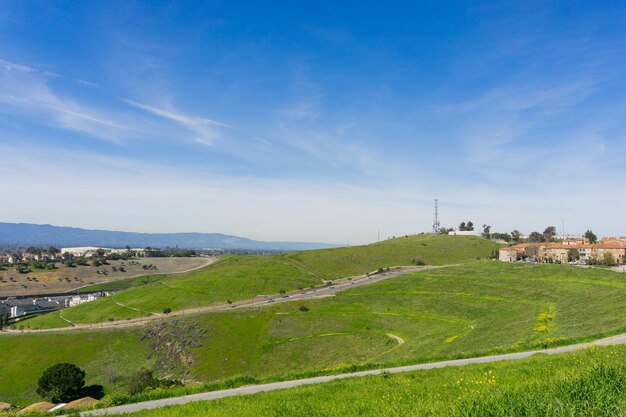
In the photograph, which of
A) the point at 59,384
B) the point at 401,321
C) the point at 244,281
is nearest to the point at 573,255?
the point at 401,321

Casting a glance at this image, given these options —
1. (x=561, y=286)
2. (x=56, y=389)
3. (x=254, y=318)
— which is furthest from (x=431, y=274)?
(x=56, y=389)

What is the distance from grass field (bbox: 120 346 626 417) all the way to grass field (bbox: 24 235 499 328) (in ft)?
388

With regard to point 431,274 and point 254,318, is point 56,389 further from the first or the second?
point 431,274

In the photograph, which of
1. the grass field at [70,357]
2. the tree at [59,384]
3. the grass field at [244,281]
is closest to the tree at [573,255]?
the grass field at [244,281]

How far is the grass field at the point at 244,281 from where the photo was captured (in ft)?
432

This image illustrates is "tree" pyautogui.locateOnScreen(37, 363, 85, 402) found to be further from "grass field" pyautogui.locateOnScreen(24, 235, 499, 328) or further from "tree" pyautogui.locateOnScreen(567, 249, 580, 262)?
"tree" pyautogui.locateOnScreen(567, 249, 580, 262)

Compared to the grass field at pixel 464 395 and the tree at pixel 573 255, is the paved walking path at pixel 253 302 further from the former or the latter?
the grass field at pixel 464 395

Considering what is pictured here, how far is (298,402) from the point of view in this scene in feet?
52.9

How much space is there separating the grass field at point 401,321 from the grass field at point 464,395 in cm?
2751

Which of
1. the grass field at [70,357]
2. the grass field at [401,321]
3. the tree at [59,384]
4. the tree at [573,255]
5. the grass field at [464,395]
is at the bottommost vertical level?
the grass field at [70,357]

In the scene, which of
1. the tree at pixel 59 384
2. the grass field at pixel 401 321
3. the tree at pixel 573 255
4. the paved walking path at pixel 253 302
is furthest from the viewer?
the tree at pixel 573 255

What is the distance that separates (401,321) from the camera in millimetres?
82000

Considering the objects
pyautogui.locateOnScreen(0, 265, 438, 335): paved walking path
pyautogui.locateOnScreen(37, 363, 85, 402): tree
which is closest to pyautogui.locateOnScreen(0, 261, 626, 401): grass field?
pyautogui.locateOnScreen(37, 363, 85, 402): tree

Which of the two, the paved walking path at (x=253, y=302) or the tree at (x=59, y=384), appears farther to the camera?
the paved walking path at (x=253, y=302)
